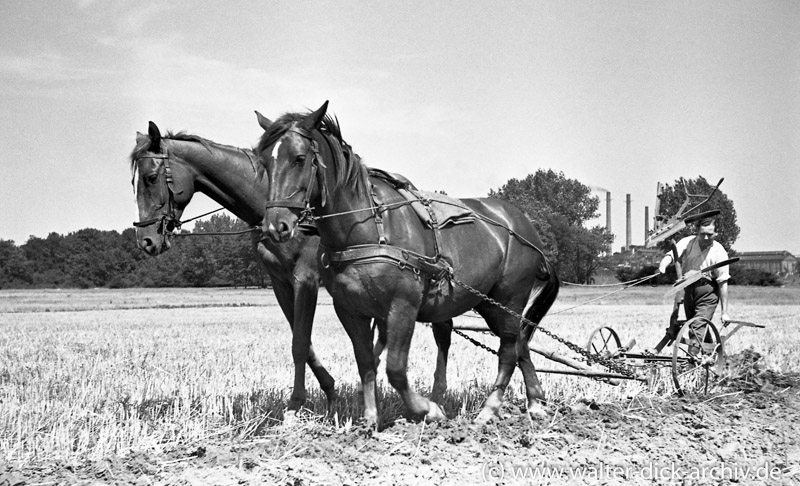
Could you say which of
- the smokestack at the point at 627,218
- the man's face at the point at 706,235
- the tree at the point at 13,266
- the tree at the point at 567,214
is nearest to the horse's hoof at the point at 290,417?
the man's face at the point at 706,235

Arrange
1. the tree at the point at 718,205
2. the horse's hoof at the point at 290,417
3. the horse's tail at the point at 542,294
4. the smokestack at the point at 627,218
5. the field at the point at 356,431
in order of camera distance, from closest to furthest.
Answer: the field at the point at 356,431, the horse's hoof at the point at 290,417, the horse's tail at the point at 542,294, the tree at the point at 718,205, the smokestack at the point at 627,218

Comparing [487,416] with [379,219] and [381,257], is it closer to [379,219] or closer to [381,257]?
[381,257]

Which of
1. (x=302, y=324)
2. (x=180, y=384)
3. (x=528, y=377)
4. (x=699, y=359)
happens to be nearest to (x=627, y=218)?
(x=699, y=359)

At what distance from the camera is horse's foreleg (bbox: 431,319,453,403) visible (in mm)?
7648

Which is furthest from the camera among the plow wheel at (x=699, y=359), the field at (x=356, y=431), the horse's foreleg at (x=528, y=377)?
the plow wheel at (x=699, y=359)

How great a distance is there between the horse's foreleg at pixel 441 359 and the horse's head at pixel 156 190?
9.59 feet

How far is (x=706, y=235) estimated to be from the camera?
9.14 metres

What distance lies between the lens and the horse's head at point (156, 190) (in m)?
6.18

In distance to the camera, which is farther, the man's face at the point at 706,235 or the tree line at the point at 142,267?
the tree line at the point at 142,267

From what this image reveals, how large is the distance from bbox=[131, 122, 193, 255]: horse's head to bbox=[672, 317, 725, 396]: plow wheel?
540 centimetres

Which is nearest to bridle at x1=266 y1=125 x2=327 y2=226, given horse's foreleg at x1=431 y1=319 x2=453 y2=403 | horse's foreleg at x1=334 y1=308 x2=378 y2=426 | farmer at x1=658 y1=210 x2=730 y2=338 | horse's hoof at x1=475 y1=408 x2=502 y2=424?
horse's foreleg at x1=334 y1=308 x2=378 y2=426

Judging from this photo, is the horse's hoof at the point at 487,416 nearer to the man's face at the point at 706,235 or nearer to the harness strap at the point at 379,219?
the harness strap at the point at 379,219

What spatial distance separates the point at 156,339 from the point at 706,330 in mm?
10866

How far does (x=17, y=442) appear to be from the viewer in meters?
5.33
